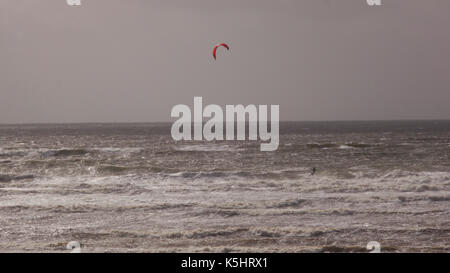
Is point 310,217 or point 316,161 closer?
point 310,217

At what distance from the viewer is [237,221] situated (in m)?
11.0

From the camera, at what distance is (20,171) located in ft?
76.7

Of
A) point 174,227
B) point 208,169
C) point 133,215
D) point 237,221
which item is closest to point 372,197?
point 237,221
